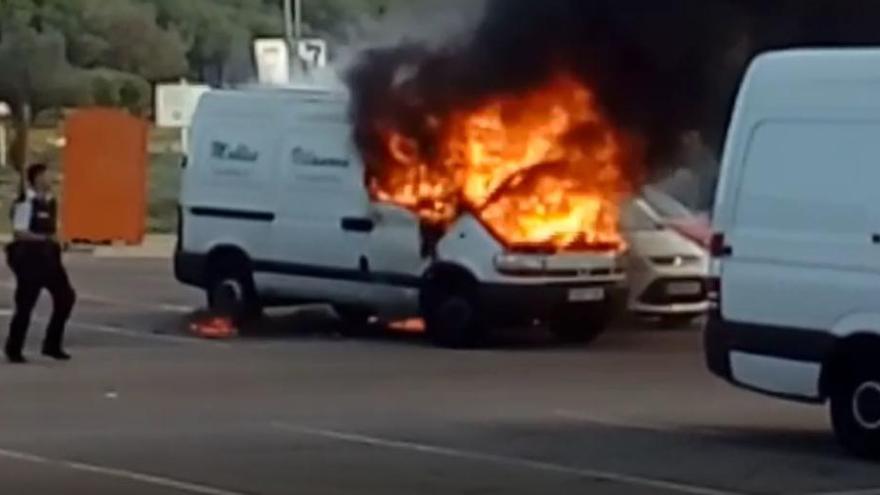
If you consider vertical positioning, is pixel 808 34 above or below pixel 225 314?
above

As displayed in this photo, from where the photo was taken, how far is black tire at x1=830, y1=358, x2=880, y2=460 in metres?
14.2

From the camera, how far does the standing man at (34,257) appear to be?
20.5 meters

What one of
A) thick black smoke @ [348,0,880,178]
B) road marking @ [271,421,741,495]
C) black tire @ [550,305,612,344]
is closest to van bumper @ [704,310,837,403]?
road marking @ [271,421,741,495]

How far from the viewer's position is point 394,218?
2291 centimetres

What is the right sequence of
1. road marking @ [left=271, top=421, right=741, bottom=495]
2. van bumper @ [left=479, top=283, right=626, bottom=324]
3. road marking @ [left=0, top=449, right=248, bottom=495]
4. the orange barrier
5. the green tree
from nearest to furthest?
1. road marking @ [left=0, top=449, right=248, bottom=495]
2. road marking @ [left=271, top=421, right=741, bottom=495]
3. van bumper @ [left=479, top=283, right=626, bottom=324]
4. the orange barrier
5. the green tree

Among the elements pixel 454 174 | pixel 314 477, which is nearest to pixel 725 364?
pixel 314 477

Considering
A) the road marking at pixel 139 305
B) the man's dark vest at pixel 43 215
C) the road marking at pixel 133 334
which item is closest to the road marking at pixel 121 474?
the man's dark vest at pixel 43 215

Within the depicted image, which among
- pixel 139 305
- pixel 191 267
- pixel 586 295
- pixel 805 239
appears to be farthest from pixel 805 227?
pixel 139 305

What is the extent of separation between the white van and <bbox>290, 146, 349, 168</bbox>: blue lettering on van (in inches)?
330

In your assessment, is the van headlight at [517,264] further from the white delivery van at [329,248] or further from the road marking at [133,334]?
the road marking at [133,334]

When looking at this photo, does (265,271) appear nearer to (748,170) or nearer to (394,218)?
(394,218)

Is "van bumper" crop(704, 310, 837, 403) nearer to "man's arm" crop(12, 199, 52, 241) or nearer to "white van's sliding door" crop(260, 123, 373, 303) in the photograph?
"man's arm" crop(12, 199, 52, 241)

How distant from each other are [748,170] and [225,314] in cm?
1013

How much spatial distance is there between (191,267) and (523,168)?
3.65 m
